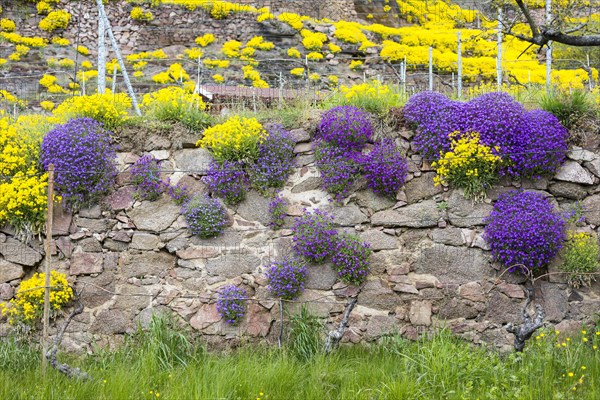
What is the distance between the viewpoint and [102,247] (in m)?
7.40

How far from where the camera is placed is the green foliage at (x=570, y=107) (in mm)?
7336

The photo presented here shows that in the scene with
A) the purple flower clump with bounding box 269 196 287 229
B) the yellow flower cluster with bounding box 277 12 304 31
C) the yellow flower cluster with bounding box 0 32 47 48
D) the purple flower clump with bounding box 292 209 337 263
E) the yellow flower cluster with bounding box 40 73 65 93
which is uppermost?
the yellow flower cluster with bounding box 277 12 304 31

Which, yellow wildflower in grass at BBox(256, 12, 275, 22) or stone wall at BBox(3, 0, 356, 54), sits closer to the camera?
stone wall at BBox(3, 0, 356, 54)

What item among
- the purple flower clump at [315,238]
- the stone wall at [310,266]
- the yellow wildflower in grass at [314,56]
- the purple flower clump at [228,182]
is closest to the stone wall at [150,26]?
the yellow wildflower in grass at [314,56]

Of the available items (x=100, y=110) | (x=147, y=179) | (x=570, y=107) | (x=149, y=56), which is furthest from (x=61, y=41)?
(x=570, y=107)

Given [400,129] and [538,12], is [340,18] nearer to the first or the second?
[538,12]

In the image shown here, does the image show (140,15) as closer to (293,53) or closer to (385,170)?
(293,53)

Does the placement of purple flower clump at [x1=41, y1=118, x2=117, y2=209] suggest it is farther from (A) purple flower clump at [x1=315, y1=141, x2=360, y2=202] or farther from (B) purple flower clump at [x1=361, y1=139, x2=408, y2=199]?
(B) purple flower clump at [x1=361, y1=139, x2=408, y2=199]

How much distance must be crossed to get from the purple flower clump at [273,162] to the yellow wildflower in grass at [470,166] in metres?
1.83

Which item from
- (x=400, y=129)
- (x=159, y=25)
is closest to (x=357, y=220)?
(x=400, y=129)

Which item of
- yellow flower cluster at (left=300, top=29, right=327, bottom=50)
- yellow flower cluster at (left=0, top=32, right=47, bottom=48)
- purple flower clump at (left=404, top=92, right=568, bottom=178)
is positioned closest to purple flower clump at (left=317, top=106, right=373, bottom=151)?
purple flower clump at (left=404, top=92, right=568, bottom=178)

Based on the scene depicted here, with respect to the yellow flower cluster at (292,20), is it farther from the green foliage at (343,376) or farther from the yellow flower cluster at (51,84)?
the green foliage at (343,376)

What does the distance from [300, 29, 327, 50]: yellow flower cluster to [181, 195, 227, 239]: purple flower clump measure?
18.4 metres

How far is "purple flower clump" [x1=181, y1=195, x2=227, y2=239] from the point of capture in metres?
7.19
